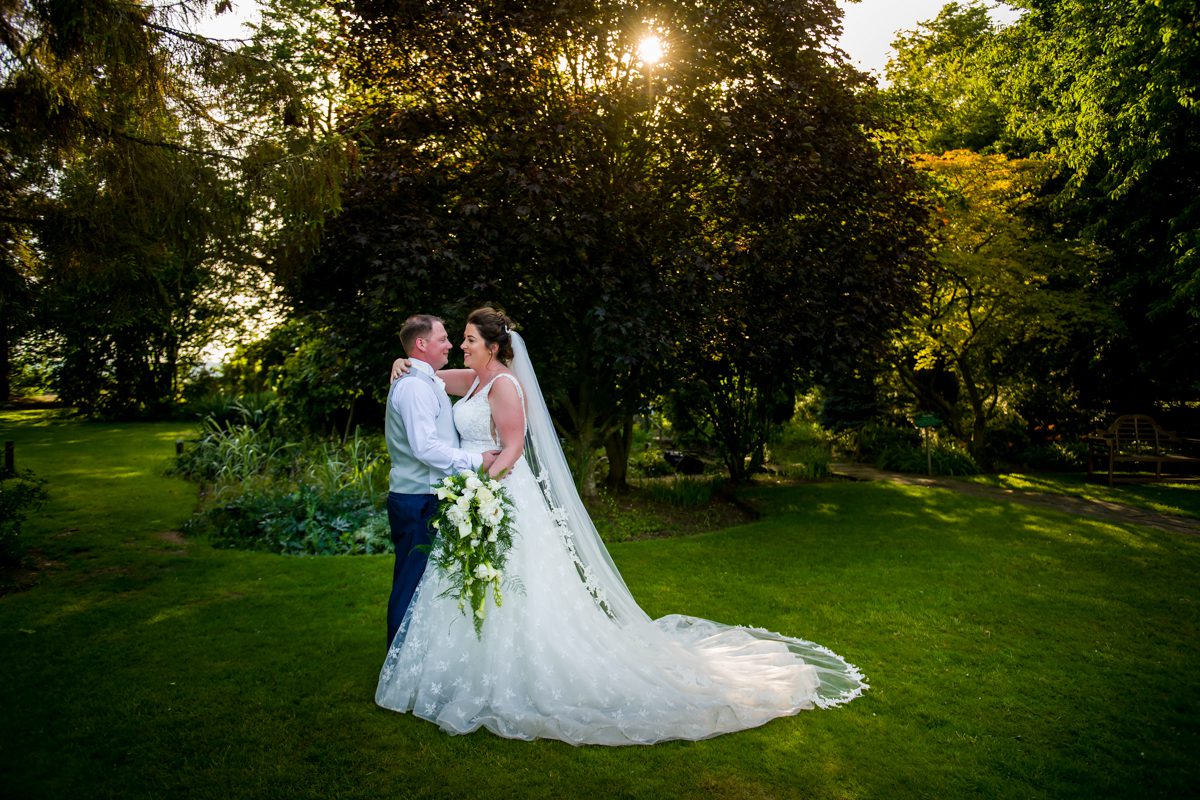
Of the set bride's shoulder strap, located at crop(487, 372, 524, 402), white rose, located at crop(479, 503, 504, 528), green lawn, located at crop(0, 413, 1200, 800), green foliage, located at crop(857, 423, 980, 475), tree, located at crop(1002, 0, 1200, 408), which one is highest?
tree, located at crop(1002, 0, 1200, 408)

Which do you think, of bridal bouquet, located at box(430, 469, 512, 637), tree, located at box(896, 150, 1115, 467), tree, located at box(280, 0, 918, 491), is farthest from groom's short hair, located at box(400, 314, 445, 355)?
tree, located at box(896, 150, 1115, 467)

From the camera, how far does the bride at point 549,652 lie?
14.0 ft

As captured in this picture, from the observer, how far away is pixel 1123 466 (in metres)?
15.4

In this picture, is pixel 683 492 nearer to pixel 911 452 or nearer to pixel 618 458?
pixel 618 458

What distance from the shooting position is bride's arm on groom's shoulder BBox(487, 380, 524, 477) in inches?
181

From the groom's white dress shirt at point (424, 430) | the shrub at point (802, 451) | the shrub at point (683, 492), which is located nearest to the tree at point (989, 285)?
the shrub at point (802, 451)

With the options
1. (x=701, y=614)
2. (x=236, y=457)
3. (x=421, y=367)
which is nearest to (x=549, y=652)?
(x=421, y=367)

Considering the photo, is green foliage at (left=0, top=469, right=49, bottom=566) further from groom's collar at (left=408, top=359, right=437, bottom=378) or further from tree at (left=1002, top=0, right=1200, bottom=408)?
tree at (left=1002, top=0, right=1200, bottom=408)

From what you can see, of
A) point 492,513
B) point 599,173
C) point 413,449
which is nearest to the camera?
point 492,513

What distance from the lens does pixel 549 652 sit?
14.7 feet

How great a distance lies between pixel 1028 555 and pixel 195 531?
9164 mm

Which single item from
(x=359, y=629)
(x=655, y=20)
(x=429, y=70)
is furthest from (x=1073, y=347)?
Answer: (x=359, y=629)

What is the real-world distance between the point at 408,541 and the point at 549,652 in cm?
105

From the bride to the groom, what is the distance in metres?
0.12
